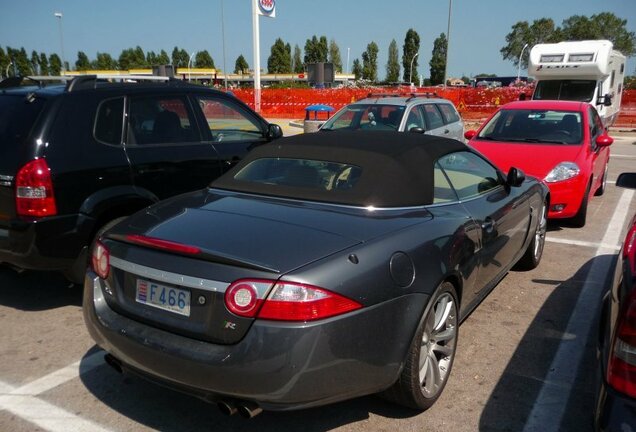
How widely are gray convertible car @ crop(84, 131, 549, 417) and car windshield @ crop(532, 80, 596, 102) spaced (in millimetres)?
14456

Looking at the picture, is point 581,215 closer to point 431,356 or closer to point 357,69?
point 431,356

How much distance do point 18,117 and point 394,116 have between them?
650 centimetres

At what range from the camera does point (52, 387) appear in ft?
10.5

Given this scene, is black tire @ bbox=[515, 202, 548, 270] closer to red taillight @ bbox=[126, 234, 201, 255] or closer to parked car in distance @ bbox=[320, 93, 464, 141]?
red taillight @ bbox=[126, 234, 201, 255]

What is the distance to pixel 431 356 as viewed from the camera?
2.96 meters

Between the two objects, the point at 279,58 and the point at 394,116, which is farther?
the point at 279,58

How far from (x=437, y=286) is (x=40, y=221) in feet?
9.34

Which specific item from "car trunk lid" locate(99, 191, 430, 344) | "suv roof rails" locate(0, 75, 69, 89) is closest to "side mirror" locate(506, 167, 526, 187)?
"car trunk lid" locate(99, 191, 430, 344)

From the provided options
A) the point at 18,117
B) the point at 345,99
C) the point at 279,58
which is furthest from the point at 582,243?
the point at 279,58

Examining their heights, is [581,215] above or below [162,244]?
below

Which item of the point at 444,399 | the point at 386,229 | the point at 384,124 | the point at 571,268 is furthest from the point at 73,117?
the point at 384,124

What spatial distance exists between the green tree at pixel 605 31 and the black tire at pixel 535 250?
257 ft

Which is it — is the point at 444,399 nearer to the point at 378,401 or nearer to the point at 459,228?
the point at 378,401

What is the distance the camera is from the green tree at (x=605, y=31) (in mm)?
73000
